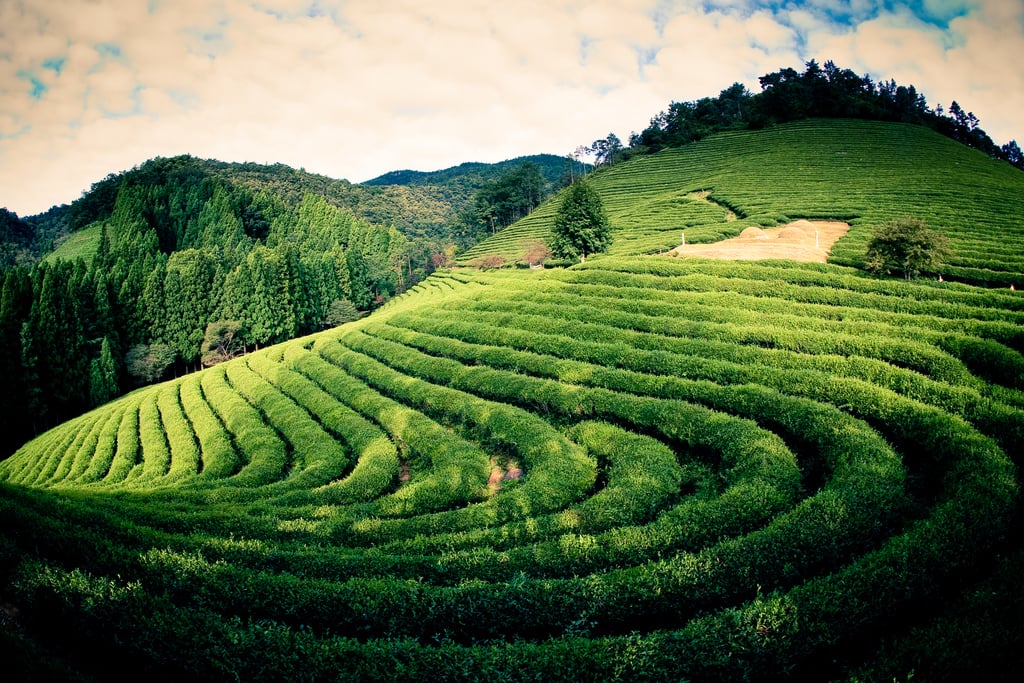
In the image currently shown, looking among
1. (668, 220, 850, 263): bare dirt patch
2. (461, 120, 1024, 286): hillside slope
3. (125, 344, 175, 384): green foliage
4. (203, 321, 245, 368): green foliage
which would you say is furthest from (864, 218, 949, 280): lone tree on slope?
(125, 344, 175, 384): green foliage

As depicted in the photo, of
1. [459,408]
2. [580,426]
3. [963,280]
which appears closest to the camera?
[580,426]

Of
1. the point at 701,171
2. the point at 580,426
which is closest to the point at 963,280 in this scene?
Result: the point at 580,426

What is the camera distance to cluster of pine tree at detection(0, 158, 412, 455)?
4322 centimetres

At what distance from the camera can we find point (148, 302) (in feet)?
185

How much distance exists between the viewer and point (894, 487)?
36.3ft

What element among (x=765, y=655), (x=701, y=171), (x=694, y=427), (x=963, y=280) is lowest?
(x=765, y=655)

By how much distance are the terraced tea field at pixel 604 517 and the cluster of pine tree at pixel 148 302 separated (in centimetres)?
2626

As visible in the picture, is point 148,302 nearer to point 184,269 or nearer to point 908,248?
point 184,269

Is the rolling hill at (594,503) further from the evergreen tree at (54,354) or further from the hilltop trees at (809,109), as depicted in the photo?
the hilltop trees at (809,109)

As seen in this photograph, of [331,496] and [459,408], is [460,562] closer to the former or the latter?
[331,496]

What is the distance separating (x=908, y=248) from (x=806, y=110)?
8154 cm

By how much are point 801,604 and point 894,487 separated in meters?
5.36

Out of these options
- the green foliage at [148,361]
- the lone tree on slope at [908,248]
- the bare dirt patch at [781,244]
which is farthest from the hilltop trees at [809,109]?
the green foliage at [148,361]

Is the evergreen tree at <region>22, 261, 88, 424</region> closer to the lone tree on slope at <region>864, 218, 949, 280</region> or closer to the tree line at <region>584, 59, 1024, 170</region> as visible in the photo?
the lone tree on slope at <region>864, 218, 949, 280</region>
